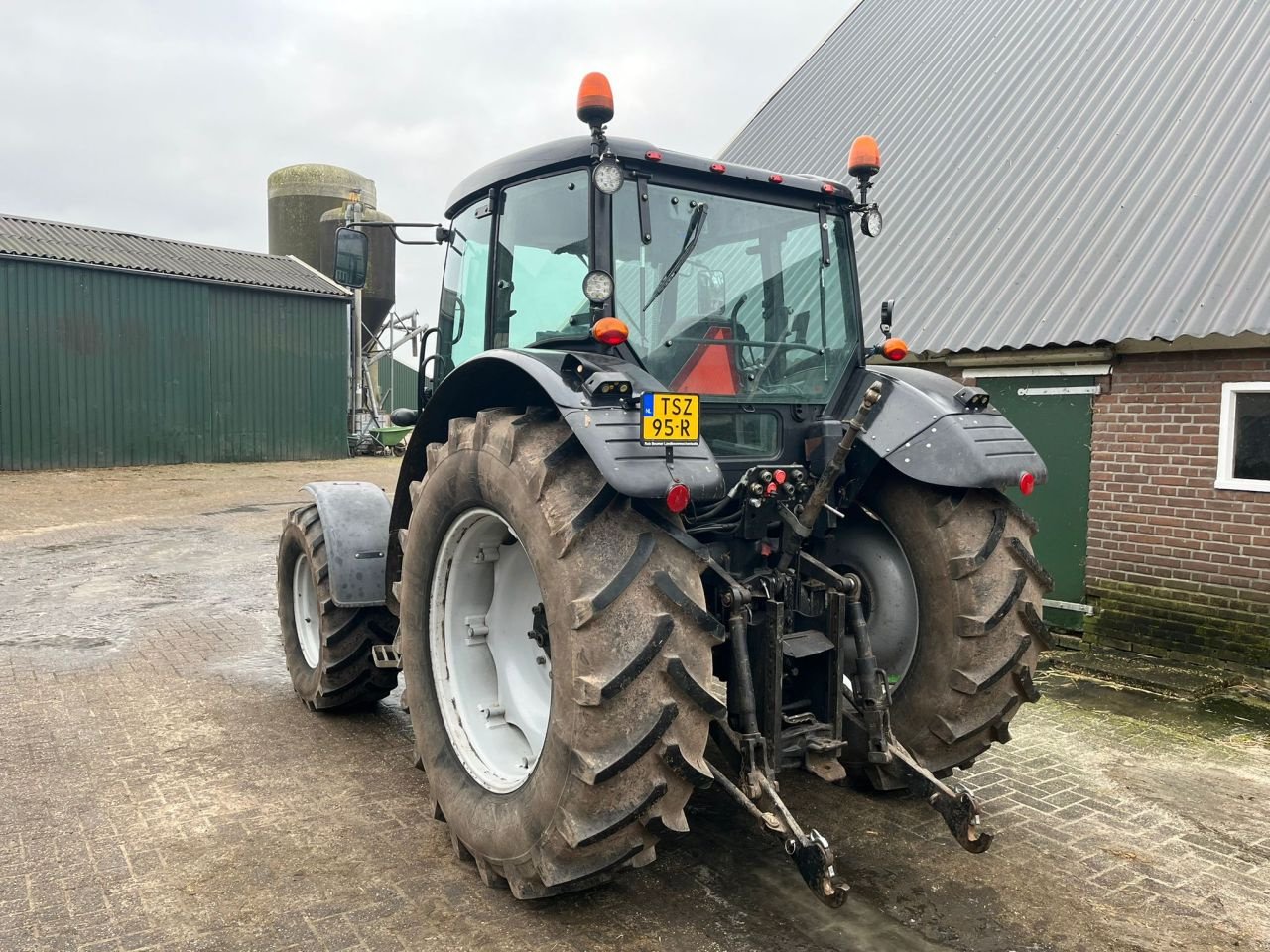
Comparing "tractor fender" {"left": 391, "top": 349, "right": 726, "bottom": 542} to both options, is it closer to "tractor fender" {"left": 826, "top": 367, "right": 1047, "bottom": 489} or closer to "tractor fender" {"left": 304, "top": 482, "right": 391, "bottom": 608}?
"tractor fender" {"left": 826, "top": 367, "right": 1047, "bottom": 489}

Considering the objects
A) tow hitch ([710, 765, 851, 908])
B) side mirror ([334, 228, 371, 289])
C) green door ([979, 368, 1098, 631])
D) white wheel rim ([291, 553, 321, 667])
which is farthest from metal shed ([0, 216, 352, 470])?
tow hitch ([710, 765, 851, 908])

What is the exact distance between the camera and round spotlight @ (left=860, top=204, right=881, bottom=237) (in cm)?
395

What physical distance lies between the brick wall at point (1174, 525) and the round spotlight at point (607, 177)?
477 cm

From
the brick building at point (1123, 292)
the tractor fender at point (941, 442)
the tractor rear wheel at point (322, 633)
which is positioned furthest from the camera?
the brick building at point (1123, 292)

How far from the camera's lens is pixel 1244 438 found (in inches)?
239

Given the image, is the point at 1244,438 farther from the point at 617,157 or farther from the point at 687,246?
the point at 617,157

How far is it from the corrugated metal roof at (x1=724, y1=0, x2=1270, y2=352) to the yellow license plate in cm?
448

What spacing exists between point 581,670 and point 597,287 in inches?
50.2

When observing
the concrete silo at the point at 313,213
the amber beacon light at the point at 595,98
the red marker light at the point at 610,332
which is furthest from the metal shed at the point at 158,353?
the red marker light at the point at 610,332

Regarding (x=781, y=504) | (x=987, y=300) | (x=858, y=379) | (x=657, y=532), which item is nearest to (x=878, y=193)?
(x=987, y=300)

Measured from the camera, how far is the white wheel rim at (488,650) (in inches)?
134

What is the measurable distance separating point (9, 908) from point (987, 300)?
7.00 metres

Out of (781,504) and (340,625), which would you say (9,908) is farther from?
(781,504)

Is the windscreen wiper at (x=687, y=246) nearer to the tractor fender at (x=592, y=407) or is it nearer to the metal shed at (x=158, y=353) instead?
the tractor fender at (x=592, y=407)
